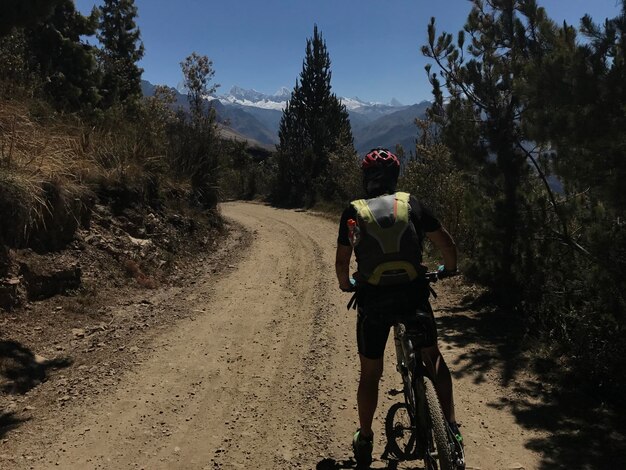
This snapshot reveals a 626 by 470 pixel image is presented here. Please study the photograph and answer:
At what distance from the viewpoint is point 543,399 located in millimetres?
4422

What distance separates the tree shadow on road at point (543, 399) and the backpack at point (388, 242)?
74.9 inches

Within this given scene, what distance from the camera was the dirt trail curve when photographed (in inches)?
136

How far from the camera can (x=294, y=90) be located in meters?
30.2

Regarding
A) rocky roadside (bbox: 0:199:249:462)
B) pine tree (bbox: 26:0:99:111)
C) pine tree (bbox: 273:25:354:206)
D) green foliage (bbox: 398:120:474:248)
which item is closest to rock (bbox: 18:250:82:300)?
rocky roadside (bbox: 0:199:249:462)

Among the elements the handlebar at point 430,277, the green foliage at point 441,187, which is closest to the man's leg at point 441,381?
the handlebar at point 430,277

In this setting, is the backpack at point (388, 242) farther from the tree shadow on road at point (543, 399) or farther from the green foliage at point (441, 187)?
the green foliage at point (441, 187)

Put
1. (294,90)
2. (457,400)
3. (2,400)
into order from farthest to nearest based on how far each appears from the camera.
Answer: (294,90), (457,400), (2,400)

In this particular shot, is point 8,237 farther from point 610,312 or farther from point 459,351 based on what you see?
point 610,312

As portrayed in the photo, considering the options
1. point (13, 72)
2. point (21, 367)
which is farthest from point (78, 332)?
point (13, 72)

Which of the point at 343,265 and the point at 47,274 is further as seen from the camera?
the point at 47,274

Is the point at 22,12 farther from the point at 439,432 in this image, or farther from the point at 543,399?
the point at 543,399

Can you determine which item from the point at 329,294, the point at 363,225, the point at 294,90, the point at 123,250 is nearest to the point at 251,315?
the point at 329,294

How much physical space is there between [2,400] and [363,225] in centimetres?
355

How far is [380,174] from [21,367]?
13.1 feet
